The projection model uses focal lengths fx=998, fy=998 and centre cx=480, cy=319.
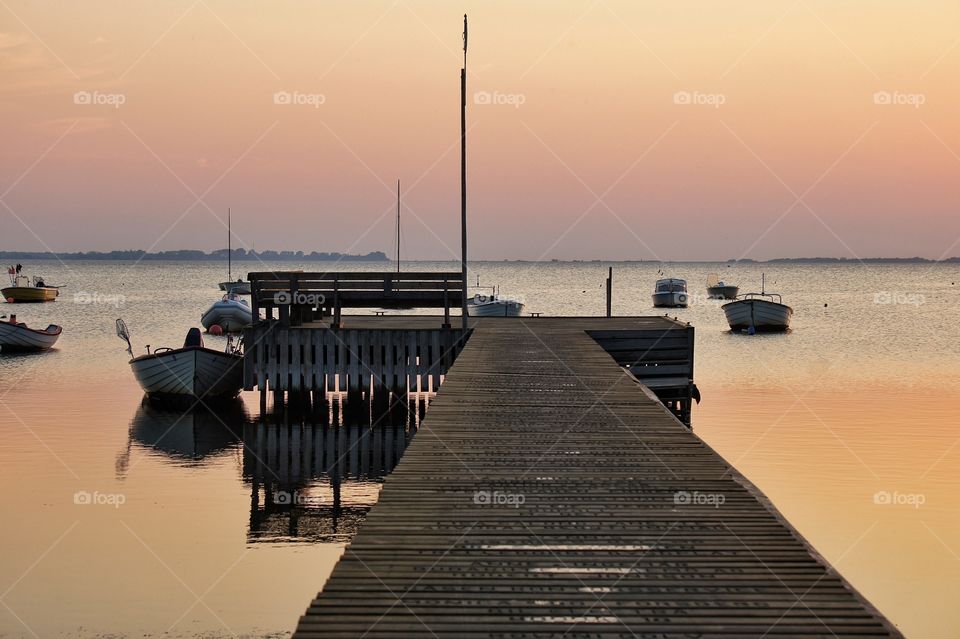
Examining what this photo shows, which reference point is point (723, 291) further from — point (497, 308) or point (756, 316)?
point (497, 308)

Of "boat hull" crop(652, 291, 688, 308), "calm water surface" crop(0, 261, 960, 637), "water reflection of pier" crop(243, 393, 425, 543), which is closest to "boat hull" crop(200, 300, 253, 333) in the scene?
"calm water surface" crop(0, 261, 960, 637)

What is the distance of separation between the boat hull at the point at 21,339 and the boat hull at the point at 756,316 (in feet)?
131

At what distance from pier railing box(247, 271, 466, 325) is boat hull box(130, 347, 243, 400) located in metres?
3.11

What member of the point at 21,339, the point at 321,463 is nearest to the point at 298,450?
the point at 321,463

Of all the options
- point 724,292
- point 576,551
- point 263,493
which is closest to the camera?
point 576,551

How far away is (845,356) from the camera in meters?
47.8

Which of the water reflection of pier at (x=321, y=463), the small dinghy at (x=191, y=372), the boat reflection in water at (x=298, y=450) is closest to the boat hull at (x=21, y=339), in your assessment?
the boat reflection in water at (x=298, y=450)

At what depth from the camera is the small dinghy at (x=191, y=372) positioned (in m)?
28.0

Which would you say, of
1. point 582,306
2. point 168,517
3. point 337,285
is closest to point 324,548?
point 168,517

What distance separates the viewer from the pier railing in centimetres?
2539

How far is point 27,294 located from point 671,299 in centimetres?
6580

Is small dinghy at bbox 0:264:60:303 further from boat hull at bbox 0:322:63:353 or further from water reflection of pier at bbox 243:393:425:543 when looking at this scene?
water reflection of pier at bbox 243:393:425:543

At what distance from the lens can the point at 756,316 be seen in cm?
6269

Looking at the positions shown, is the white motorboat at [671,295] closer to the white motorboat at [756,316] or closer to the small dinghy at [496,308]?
the white motorboat at [756,316]
